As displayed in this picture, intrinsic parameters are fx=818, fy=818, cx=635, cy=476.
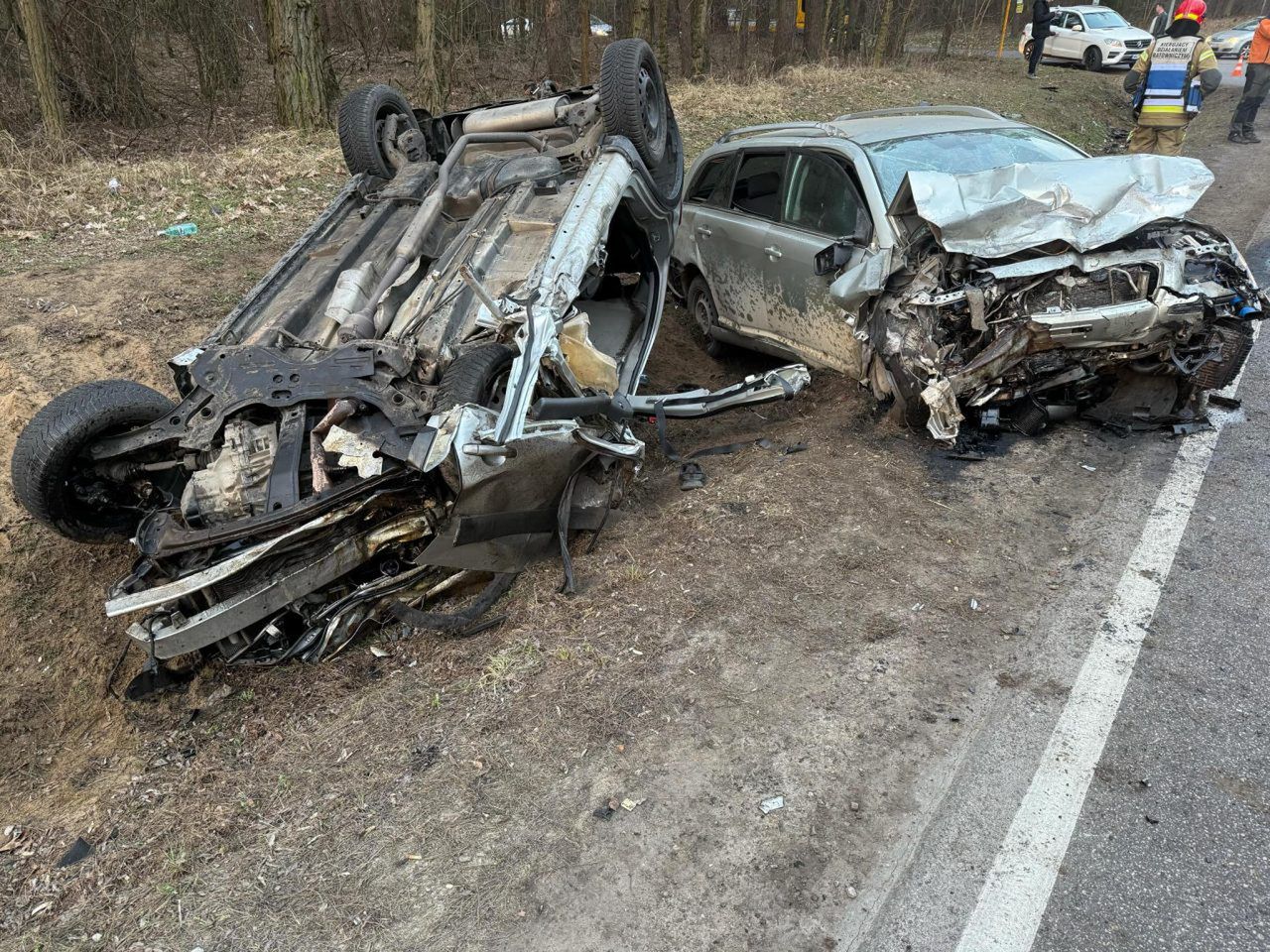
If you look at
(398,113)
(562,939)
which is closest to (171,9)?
(398,113)

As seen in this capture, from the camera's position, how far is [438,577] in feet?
12.5

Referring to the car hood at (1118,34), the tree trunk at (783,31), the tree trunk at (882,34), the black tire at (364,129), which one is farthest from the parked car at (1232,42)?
the black tire at (364,129)

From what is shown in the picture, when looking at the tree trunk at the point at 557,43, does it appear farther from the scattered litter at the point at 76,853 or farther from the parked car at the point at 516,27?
the scattered litter at the point at 76,853

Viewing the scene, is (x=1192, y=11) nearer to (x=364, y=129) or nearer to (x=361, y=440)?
(x=364, y=129)

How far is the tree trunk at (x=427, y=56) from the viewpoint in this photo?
11.6 meters

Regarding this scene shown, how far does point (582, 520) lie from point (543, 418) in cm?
56

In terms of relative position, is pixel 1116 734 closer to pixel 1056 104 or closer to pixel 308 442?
pixel 308 442

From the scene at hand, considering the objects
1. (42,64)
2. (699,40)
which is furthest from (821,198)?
(699,40)

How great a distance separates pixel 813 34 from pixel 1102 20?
7678 mm

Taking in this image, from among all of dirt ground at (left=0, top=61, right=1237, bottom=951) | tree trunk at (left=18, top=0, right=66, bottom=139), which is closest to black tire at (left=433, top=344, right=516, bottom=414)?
dirt ground at (left=0, top=61, right=1237, bottom=951)

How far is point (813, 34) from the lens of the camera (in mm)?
20750

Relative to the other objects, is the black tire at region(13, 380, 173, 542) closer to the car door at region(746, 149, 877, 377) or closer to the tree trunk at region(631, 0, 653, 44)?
the car door at region(746, 149, 877, 377)

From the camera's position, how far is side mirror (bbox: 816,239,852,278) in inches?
191

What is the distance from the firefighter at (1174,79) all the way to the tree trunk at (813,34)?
1283 cm
